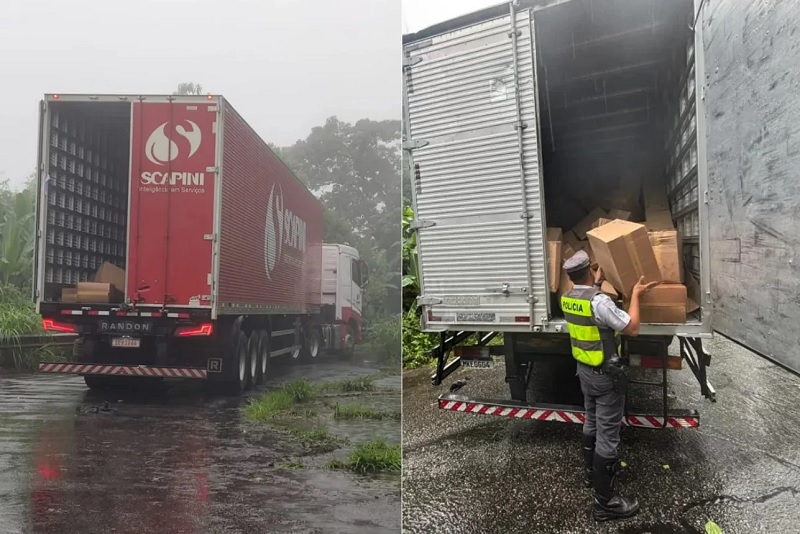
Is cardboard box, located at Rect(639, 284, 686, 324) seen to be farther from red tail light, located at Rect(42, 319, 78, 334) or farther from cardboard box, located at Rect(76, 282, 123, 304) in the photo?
red tail light, located at Rect(42, 319, 78, 334)

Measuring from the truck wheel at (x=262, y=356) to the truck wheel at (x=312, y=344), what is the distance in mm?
210

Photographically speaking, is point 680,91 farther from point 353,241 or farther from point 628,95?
point 353,241

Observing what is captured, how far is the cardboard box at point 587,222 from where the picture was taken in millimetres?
4254

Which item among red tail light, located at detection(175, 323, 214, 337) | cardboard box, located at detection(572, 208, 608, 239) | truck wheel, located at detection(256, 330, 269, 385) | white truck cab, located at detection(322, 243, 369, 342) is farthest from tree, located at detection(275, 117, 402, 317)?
cardboard box, located at detection(572, 208, 608, 239)

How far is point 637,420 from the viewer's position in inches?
140

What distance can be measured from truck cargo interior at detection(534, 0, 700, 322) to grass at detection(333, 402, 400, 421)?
1.52m

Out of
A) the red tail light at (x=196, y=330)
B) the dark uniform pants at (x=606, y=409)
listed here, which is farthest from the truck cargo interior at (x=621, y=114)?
the red tail light at (x=196, y=330)

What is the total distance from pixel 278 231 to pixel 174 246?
22.6 inches

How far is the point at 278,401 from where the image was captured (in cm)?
279

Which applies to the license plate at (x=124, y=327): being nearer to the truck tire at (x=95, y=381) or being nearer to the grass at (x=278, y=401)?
the truck tire at (x=95, y=381)

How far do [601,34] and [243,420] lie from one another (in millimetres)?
3566

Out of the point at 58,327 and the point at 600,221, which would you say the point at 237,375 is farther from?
the point at 600,221

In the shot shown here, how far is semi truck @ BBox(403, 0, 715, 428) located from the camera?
3346mm

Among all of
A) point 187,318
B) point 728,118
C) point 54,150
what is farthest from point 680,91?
point 54,150
